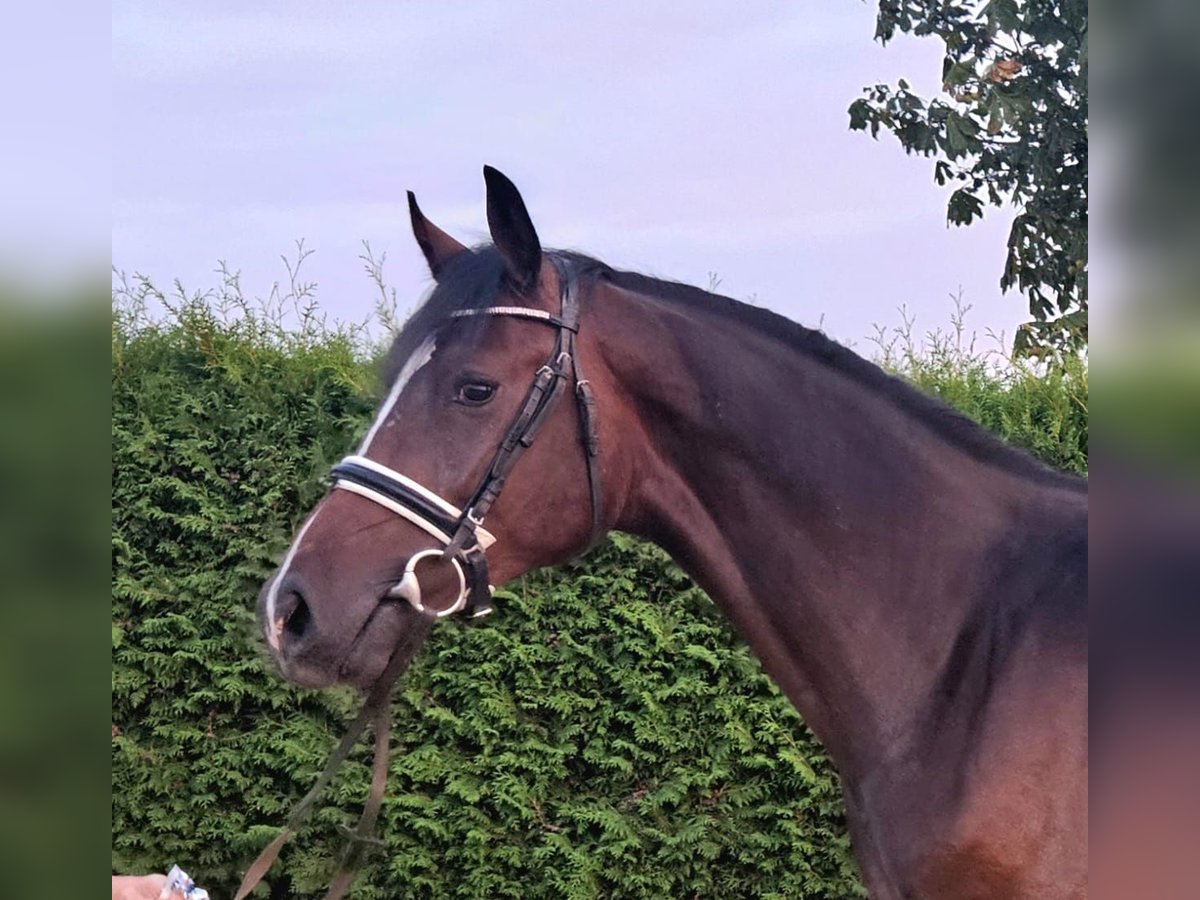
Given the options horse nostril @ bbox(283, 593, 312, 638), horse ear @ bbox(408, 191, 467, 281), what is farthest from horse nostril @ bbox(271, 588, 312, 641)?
horse ear @ bbox(408, 191, 467, 281)

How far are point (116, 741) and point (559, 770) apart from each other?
204 cm

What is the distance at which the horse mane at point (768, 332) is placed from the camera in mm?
2158

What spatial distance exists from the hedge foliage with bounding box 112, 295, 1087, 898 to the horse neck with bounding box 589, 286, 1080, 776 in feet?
8.15

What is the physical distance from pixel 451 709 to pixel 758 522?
121 inches

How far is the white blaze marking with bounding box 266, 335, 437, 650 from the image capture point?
196cm

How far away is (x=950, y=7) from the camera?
6711 mm

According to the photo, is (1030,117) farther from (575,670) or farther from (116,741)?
(116,741)

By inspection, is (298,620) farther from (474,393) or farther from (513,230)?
(513,230)

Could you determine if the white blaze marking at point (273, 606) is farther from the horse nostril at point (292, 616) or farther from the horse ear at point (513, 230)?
the horse ear at point (513, 230)

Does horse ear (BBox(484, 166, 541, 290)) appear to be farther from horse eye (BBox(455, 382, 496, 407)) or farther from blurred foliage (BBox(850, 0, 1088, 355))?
blurred foliage (BBox(850, 0, 1088, 355))

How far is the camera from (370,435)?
2072 millimetres
